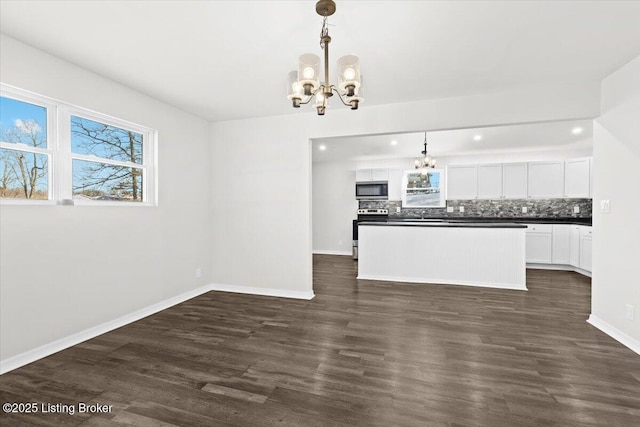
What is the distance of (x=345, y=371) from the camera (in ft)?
7.31

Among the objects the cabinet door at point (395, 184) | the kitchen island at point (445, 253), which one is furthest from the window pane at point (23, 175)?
the cabinet door at point (395, 184)

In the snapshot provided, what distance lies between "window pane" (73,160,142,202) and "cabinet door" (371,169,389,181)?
5.40m

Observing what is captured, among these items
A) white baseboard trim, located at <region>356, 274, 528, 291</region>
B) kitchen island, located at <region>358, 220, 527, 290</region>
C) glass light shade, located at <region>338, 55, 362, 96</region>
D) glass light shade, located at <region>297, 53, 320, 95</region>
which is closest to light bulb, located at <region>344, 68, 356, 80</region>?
glass light shade, located at <region>338, 55, 362, 96</region>

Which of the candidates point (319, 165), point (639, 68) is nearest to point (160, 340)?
point (639, 68)

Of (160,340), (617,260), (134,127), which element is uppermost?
(134,127)

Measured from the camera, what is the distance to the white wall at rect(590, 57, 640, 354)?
8.54ft

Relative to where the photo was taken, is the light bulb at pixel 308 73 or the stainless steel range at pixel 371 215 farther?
the stainless steel range at pixel 371 215

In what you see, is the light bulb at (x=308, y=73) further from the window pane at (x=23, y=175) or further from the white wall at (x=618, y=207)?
the white wall at (x=618, y=207)

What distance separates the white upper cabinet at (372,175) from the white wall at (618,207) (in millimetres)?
4522

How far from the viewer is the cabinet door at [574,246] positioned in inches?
220

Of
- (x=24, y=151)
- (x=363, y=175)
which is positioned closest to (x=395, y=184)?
(x=363, y=175)

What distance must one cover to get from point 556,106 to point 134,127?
475cm

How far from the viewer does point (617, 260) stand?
2.83 meters

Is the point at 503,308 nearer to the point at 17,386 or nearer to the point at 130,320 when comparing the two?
the point at 130,320
